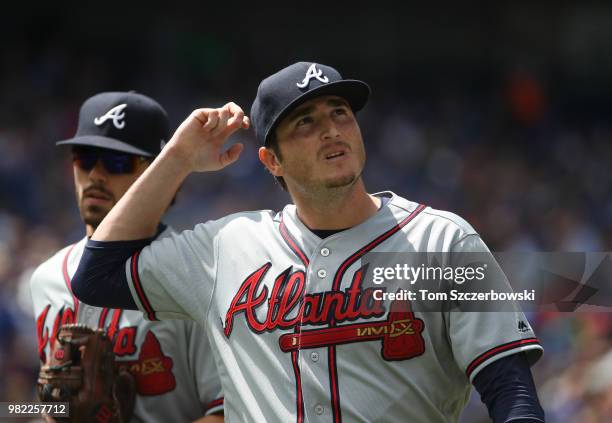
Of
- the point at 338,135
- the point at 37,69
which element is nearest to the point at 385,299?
the point at 338,135

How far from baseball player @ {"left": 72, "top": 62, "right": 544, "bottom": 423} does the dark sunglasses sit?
1.70 ft

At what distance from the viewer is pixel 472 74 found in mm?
14242

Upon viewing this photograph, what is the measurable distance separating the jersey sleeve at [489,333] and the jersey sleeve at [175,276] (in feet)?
2.46

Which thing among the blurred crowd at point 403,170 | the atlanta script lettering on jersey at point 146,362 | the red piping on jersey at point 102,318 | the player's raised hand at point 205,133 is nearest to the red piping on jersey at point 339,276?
the player's raised hand at point 205,133

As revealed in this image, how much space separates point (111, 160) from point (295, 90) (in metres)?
0.94

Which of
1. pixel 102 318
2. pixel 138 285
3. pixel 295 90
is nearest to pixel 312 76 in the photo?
pixel 295 90

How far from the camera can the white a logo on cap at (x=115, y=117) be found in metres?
3.49

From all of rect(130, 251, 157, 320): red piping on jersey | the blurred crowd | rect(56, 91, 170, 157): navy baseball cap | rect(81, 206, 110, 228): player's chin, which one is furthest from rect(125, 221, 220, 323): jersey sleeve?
the blurred crowd

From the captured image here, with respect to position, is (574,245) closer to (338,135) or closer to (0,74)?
(338,135)

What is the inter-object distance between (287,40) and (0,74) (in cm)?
412

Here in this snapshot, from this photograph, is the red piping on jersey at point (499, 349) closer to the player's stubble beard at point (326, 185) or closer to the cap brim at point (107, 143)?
the player's stubble beard at point (326, 185)

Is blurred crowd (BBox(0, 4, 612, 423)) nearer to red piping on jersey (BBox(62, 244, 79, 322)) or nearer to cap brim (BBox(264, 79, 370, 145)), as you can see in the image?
red piping on jersey (BBox(62, 244, 79, 322))

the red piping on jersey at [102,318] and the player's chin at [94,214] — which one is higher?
the player's chin at [94,214]

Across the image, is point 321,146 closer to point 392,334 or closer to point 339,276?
point 339,276
